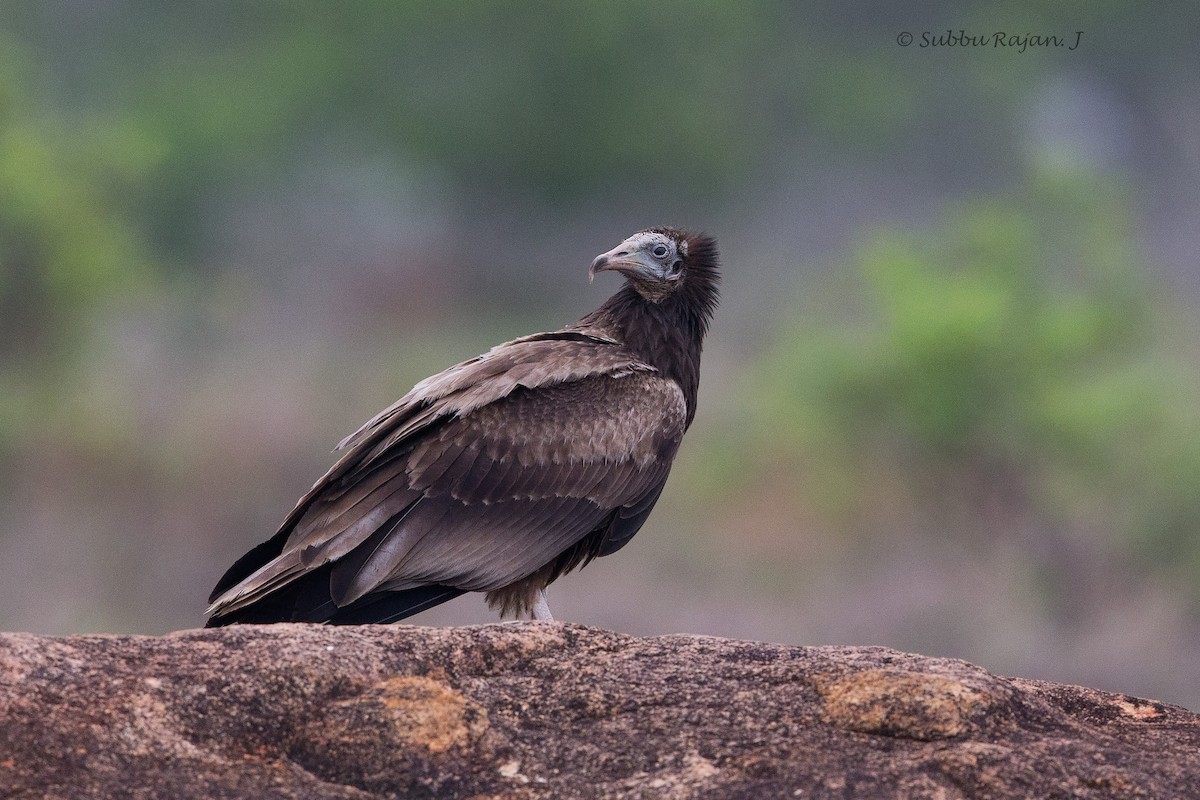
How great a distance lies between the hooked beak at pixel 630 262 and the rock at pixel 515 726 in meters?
4.27

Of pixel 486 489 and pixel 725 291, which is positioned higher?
pixel 725 291

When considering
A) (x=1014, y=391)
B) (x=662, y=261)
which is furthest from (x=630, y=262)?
(x=1014, y=391)

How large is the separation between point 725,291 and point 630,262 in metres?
32.1

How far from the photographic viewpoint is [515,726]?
223 inches

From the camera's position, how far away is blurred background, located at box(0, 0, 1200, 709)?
28.1m

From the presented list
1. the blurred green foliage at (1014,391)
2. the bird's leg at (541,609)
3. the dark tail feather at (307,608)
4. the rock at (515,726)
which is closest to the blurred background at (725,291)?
the blurred green foliage at (1014,391)

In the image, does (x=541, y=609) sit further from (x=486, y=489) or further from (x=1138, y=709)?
(x=1138, y=709)

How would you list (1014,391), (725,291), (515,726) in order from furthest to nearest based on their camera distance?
(725,291) < (1014,391) < (515,726)

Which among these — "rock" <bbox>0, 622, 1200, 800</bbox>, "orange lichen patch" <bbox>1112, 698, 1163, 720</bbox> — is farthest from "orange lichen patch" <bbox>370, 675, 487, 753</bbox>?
"orange lichen patch" <bbox>1112, 698, 1163, 720</bbox>

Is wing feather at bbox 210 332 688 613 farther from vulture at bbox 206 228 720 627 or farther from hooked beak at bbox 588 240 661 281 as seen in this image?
hooked beak at bbox 588 240 661 281

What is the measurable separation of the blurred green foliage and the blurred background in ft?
0.23

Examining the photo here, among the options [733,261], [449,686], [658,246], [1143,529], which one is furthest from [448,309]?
[449,686]

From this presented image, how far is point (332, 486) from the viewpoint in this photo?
8.87 metres

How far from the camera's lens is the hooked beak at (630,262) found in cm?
1024
